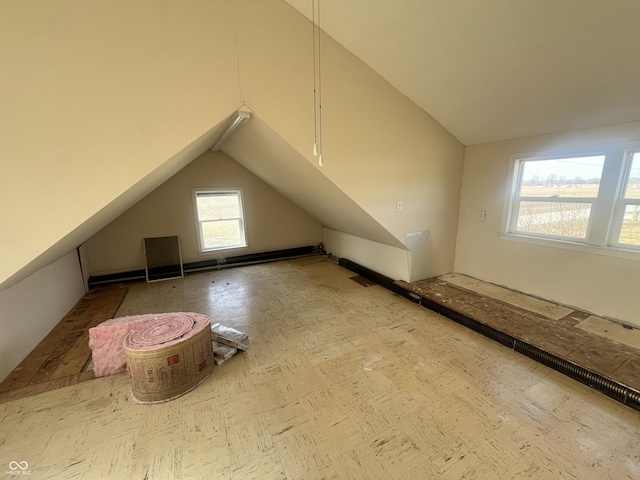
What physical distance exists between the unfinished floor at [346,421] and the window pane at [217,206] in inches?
128

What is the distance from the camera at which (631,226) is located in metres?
2.59

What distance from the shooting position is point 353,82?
290 centimetres

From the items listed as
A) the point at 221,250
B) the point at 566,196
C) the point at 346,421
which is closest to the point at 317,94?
the point at 346,421

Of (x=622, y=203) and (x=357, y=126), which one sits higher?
(x=357, y=126)

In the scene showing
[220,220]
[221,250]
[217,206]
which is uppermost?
[217,206]

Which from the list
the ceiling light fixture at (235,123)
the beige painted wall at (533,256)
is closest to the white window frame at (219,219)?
the ceiling light fixture at (235,123)

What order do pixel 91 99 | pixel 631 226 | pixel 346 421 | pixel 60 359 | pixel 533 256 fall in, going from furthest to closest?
pixel 533 256, pixel 631 226, pixel 60 359, pixel 91 99, pixel 346 421

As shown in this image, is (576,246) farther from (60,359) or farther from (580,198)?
(60,359)

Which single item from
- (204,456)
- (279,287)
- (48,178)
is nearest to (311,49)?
(48,178)

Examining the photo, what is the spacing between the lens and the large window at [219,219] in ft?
16.7

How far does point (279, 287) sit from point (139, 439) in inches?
103

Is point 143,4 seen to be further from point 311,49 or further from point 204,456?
point 204,456

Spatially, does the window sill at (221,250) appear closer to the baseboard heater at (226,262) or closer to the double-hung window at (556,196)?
the baseboard heater at (226,262)

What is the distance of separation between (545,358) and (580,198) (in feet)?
6.01
